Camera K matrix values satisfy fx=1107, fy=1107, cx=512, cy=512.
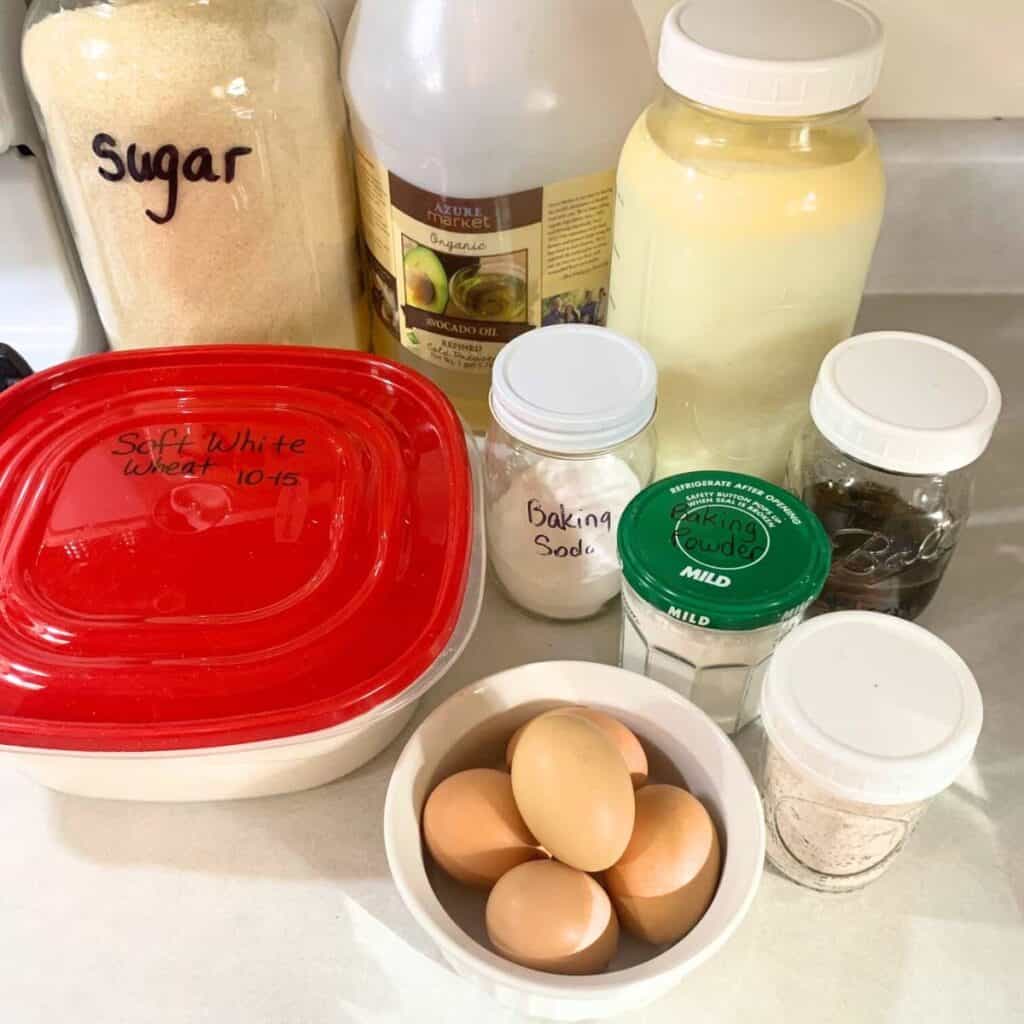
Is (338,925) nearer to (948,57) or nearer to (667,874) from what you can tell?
(667,874)

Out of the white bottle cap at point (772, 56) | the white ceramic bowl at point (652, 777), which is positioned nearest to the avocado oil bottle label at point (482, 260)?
the white bottle cap at point (772, 56)

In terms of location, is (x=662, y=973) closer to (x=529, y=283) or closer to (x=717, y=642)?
(x=717, y=642)

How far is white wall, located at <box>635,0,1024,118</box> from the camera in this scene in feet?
2.38

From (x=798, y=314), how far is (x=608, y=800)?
28 cm

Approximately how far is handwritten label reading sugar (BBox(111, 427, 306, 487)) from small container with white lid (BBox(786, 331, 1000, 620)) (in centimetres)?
28

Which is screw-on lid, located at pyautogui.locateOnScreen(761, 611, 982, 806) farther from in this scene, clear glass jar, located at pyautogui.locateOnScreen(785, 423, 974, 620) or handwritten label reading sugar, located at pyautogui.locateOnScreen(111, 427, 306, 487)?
handwritten label reading sugar, located at pyautogui.locateOnScreen(111, 427, 306, 487)

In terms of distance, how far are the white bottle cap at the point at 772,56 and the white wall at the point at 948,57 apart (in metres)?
0.20

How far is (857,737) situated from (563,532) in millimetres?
198

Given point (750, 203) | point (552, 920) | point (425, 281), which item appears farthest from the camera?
point (425, 281)

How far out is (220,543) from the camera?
1.83 ft

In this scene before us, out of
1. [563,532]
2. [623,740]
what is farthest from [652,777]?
[563,532]

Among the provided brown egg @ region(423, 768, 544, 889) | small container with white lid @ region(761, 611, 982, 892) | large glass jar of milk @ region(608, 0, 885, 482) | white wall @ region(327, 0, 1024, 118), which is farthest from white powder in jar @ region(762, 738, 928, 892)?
white wall @ region(327, 0, 1024, 118)

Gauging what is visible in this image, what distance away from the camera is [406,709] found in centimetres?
56

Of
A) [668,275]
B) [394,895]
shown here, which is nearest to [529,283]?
[668,275]
